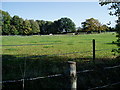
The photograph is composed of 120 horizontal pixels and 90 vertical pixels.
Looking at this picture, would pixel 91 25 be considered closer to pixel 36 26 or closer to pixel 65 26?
pixel 65 26

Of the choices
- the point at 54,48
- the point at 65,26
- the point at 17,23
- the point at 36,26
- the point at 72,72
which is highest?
the point at 65,26

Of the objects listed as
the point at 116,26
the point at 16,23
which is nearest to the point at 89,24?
the point at 16,23

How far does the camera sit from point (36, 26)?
3718 inches

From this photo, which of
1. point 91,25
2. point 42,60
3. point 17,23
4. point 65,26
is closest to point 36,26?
point 17,23

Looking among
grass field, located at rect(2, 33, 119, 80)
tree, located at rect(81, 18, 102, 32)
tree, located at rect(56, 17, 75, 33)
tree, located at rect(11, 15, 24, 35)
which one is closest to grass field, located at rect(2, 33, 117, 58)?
grass field, located at rect(2, 33, 119, 80)

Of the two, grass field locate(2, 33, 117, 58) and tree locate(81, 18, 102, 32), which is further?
tree locate(81, 18, 102, 32)

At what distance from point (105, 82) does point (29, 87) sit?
2.32 m

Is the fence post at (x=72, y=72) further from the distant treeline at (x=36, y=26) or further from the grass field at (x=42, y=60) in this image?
the distant treeline at (x=36, y=26)

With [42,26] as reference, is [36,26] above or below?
below

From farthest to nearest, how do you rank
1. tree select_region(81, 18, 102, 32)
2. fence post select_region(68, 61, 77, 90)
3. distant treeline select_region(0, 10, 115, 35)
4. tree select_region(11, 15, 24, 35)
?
1. tree select_region(81, 18, 102, 32)
2. tree select_region(11, 15, 24, 35)
3. distant treeline select_region(0, 10, 115, 35)
4. fence post select_region(68, 61, 77, 90)

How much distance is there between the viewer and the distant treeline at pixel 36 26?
76.1 meters

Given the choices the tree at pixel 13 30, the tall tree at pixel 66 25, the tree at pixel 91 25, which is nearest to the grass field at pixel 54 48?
the tree at pixel 13 30

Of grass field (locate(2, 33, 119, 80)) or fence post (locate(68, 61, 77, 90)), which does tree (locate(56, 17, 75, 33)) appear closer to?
grass field (locate(2, 33, 119, 80))

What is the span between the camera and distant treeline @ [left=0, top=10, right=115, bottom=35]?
76062 millimetres
